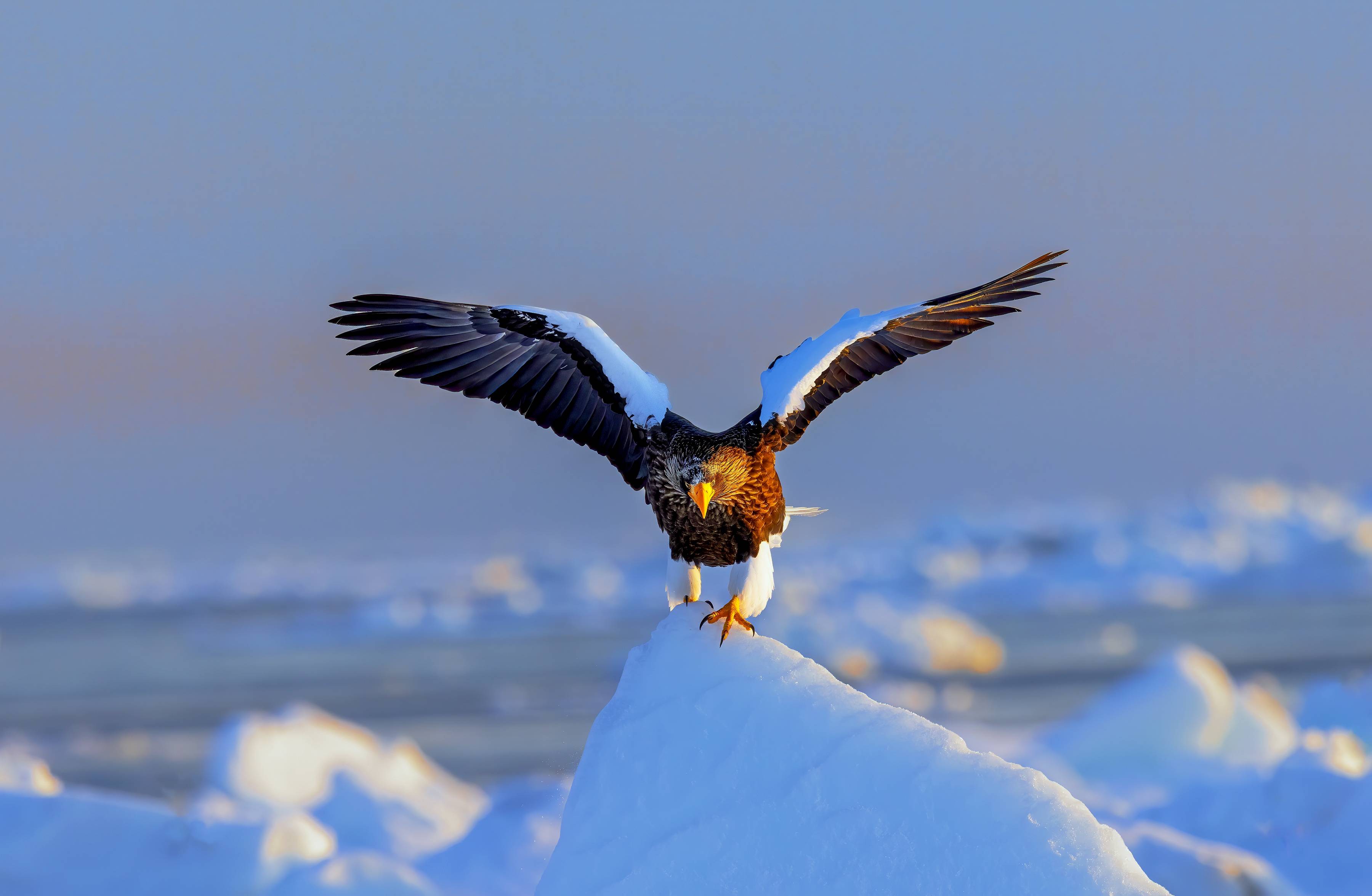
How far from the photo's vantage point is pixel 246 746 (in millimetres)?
9078

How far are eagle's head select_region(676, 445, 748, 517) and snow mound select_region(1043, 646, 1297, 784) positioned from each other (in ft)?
14.9

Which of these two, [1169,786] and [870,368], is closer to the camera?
[870,368]

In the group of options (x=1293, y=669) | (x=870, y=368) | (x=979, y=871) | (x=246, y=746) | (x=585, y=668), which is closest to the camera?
(x=979, y=871)

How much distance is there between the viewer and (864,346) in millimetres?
6340

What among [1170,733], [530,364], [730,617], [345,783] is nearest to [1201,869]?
[730,617]

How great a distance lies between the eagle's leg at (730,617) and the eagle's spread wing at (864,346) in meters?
0.83

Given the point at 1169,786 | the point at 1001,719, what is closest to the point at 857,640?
the point at 1001,719

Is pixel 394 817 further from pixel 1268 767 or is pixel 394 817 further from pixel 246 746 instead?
pixel 1268 767

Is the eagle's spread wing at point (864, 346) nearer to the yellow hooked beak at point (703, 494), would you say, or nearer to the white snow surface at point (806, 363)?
the white snow surface at point (806, 363)

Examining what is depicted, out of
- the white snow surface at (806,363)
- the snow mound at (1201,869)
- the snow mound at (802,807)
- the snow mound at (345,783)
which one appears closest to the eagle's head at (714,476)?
the white snow surface at (806,363)

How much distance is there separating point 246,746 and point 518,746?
4013mm

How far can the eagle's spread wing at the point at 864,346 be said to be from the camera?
5.73m

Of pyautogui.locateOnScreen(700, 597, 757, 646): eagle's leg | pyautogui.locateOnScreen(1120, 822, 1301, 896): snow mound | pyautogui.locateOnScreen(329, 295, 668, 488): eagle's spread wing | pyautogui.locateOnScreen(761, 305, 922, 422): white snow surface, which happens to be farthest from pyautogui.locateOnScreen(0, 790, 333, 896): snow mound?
pyautogui.locateOnScreen(1120, 822, 1301, 896): snow mound

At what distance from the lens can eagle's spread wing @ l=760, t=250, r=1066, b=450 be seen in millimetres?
5734
